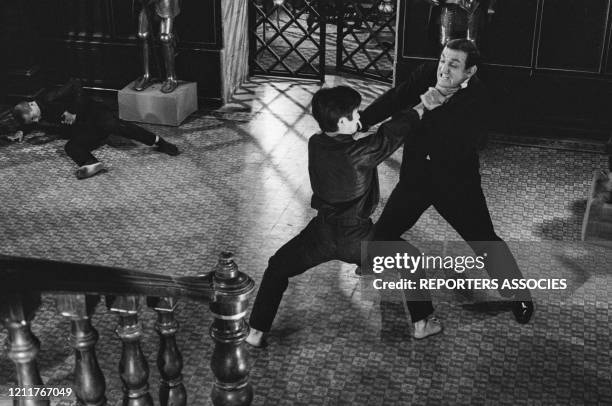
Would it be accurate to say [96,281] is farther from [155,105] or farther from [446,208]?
[155,105]

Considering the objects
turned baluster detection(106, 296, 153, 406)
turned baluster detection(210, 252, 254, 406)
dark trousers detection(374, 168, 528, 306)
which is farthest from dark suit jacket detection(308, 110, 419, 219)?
turned baluster detection(106, 296, 153, 406)

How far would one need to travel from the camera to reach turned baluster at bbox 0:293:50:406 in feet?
7.63

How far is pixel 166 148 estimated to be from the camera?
7.32 m

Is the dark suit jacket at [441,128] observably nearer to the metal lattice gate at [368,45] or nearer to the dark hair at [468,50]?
the dark hair at [468,50]

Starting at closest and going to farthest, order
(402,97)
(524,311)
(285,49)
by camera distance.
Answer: (402,97), (524,311), (285,49)

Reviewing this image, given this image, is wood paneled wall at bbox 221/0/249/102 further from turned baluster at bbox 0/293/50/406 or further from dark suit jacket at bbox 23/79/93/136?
turned baluster at bbox 0/293/50/406

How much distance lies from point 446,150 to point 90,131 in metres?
3.47

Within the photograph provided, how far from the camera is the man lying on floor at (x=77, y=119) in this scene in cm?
686

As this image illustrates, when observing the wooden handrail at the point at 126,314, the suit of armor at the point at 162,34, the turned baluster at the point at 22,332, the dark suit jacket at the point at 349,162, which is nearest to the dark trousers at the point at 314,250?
the dark suit jacket at the point at 349,162

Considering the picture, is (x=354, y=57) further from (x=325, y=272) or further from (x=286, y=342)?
(x=286, y=342)

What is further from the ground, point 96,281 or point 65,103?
point 96,281

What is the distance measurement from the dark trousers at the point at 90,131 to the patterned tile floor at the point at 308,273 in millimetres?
219

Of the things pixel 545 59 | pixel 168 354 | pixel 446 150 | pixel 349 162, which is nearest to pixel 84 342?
pixel 168 354

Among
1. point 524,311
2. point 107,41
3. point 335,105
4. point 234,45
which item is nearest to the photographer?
point 335,105
